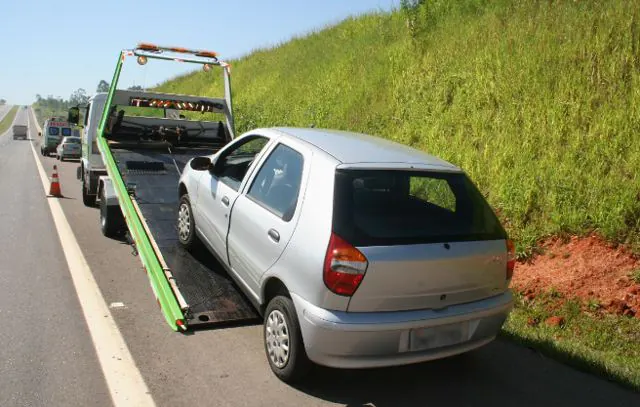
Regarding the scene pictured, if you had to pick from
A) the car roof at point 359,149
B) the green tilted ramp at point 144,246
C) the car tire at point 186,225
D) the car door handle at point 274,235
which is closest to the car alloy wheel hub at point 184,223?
the car tire at point 186,225

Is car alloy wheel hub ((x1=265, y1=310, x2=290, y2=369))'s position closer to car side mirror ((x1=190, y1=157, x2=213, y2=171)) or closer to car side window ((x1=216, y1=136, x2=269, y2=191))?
car side window ((x1=216, y1=136, x2=269, y2=191))

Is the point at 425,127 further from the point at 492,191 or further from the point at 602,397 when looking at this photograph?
the point at 602,397

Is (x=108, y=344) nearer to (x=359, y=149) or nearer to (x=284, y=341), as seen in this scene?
(x=284, y=341)

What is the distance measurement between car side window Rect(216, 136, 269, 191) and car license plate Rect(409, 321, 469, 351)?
2.10m

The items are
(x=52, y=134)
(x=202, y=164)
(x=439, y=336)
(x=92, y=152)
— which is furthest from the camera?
(x=52, y=134)

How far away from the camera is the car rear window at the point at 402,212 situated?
328 cm

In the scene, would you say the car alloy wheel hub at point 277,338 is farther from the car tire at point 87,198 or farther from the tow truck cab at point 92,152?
→ the car tire at point 87,198

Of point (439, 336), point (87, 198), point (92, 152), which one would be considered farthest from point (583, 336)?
point (87, 198)

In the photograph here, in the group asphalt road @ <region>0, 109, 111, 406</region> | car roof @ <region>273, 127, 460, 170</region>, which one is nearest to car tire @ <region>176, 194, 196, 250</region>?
asphalt road @ <region>0, 109, 111, 406</region>

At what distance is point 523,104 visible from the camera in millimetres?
8281

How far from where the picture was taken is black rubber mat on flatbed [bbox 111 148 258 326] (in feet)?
14.2

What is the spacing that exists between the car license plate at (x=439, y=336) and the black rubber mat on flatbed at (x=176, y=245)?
1510 millimetres

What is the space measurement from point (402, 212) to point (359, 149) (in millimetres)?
681

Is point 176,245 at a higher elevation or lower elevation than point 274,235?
lower
